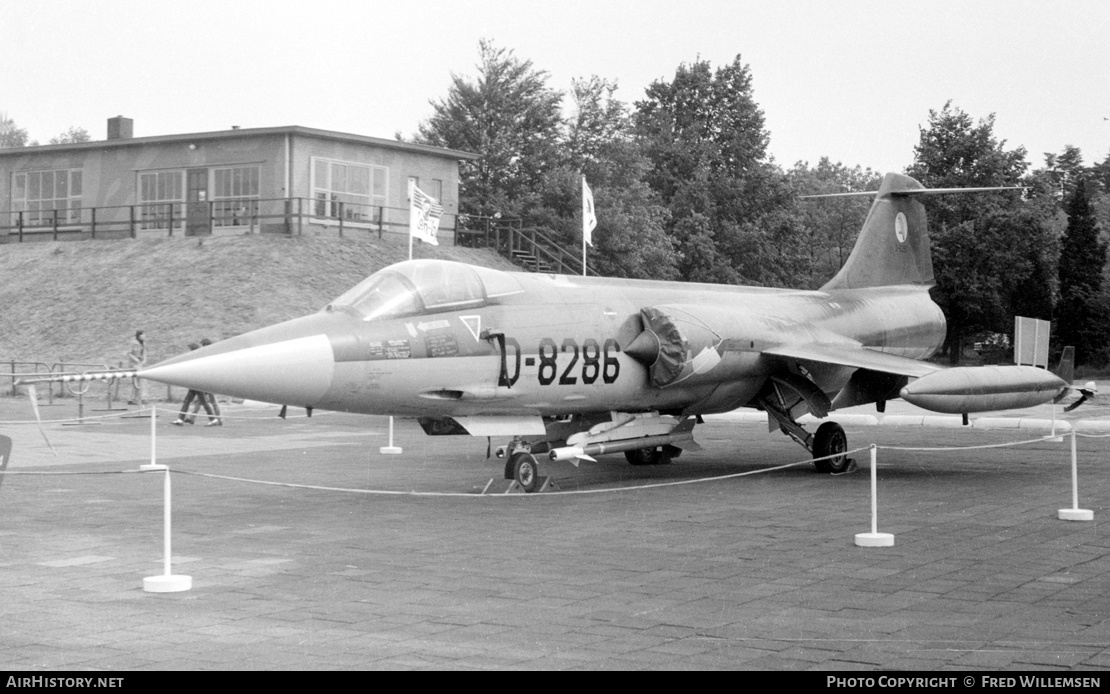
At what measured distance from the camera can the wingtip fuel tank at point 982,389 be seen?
593 inches

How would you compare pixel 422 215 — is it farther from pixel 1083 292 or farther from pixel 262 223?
pixel 1083 292

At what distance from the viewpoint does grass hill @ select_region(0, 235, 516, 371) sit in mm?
35469

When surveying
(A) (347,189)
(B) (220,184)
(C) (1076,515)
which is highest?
(B) (220,184)

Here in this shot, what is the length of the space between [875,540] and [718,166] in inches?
2248

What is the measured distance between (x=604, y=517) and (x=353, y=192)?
33799 mm

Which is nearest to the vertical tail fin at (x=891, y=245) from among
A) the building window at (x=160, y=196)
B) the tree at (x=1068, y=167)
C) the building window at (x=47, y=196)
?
the building window at (x=160, y=196)

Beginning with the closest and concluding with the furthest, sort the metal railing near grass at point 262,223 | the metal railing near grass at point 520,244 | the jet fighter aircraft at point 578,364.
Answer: the jet fighter aircraft at point 578,364 → the metal railing near grass at point 262,223 → the metal railing near grass at point 520,244

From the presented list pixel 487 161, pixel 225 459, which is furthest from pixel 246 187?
pixel 225 459

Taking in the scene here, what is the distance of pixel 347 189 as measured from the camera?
146 feet

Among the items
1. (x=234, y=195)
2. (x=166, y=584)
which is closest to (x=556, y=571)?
(x=166, y=584)

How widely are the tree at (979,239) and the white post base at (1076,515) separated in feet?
152

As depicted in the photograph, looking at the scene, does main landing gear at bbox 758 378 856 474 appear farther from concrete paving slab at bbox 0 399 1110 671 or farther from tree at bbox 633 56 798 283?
tree at bbox 633 56 798 283

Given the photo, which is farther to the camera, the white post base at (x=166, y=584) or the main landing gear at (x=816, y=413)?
the main landing gear at (x=816, y=413)

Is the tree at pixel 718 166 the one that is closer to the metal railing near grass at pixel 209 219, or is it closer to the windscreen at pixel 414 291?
the metal railing near grass at pixel 209 219
